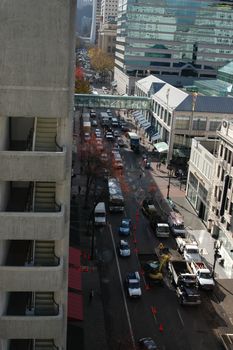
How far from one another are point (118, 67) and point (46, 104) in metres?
151

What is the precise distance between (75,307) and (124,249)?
45.2ft

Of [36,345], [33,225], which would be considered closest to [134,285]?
[36,345]

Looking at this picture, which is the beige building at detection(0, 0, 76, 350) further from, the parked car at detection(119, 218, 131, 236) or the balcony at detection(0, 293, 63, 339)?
the parked car at detection(119, 218, 131, 236)

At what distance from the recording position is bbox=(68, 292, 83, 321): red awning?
29744 mm

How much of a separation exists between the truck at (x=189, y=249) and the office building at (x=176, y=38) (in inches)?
3728

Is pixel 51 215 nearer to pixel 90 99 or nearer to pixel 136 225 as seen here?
pixel 136 225

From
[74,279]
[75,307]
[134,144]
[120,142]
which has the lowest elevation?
[120,142]

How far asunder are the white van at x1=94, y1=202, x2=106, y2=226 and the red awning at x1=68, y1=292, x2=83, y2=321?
18.3 m

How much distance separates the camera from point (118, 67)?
161m

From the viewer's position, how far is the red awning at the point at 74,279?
33.7m

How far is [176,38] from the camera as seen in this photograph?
441 feet

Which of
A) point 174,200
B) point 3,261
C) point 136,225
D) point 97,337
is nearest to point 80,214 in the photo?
point 136,225

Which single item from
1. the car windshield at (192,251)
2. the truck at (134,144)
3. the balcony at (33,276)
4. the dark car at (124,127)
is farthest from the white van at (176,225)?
the dark car at (124,127)

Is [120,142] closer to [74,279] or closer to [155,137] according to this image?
[155,137]
